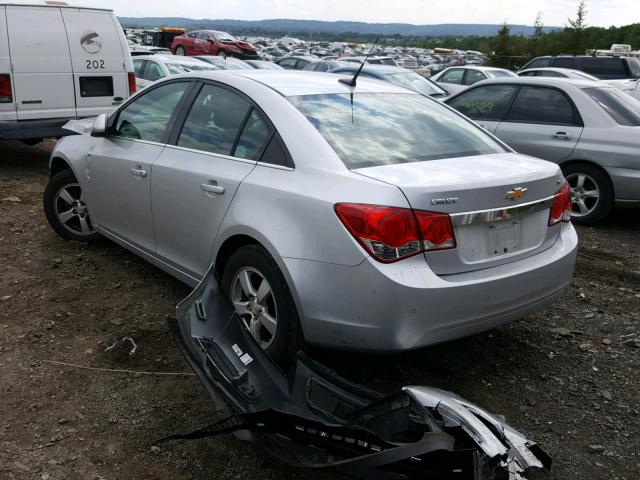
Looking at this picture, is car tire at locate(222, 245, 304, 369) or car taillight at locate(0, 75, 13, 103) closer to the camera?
car tire at locate(222, 245, 304, 369)

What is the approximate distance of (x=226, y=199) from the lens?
3.61m

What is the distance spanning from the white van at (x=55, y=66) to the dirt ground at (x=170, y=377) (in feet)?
10.9

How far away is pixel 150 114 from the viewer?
462cm

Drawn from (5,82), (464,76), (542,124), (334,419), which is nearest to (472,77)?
(464,76)

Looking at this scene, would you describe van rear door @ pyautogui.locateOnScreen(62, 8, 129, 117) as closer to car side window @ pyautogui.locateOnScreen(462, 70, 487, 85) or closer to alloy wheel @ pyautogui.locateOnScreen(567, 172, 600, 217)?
alloy wheel @ pyautogui.locateOnScreen(567, 172, 600, 217)

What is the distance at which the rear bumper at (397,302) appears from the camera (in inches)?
114

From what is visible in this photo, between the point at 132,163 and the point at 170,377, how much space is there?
1.63 meters

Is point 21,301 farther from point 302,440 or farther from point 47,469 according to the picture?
point 302,440

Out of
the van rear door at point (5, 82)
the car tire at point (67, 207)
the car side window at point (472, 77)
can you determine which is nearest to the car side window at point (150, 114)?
the car tire at point (67, 207)

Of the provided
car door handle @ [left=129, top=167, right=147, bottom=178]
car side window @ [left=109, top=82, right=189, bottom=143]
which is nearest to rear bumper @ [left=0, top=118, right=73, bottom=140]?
car side window @ [left=109, top=82, right=189, bottom=143]

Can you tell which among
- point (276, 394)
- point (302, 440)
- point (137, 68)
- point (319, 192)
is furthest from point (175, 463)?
point (137, 68)

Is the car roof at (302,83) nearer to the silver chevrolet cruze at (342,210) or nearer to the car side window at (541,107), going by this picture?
the silver chevrolet cruze at (342,210)

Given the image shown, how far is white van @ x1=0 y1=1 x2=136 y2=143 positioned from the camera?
7840mm

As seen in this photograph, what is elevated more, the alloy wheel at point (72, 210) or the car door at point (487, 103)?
the car door at point (487, 103)
